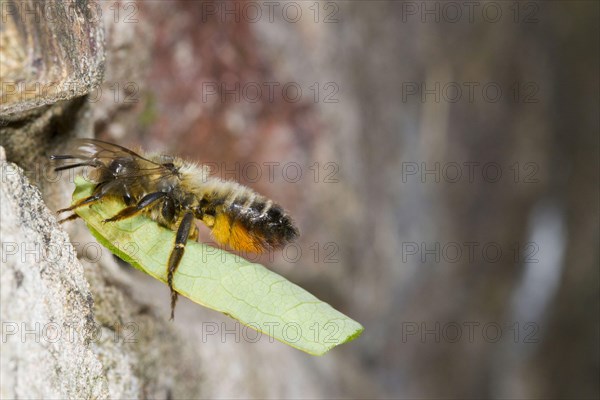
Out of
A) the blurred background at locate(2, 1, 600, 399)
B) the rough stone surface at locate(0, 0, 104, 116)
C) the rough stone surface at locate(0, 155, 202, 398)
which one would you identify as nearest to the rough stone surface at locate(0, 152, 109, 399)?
the rough stone surface at locate(0, 155, 202, 398)

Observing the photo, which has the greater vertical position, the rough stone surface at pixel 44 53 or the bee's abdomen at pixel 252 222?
the rough stone surface at pixel 44 53

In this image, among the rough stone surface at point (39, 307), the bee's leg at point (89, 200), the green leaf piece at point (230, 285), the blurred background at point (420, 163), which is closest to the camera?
the rough stone surface at point (39, 307)

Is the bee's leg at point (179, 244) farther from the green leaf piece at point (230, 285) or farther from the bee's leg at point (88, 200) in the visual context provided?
the bee's leg at point (88, 200)

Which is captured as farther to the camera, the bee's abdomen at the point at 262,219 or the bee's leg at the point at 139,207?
the bee's abdomen at the point at 262,219

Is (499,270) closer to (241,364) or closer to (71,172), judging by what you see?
(241,364)

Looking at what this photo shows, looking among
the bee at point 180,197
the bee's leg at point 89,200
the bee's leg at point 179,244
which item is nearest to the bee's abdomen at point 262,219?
the bee at point 180,197

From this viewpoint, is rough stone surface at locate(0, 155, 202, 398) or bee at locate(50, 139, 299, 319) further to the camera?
bee at locate(50, 139, 299, 319)

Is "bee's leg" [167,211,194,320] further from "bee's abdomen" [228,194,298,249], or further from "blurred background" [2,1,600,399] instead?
"blurred background" [2,1,600,399]

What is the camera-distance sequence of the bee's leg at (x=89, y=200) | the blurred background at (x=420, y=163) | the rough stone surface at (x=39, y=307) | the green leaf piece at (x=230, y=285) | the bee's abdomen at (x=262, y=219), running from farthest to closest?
the blurred background at (x=420, y=163)
the bee's abdomen at (x=262, y=219)
the bee's leg at (x=89, y=200)
the green leaf piece at (x=230, y=285)
the rough stone surface at (x=39, y=307)
